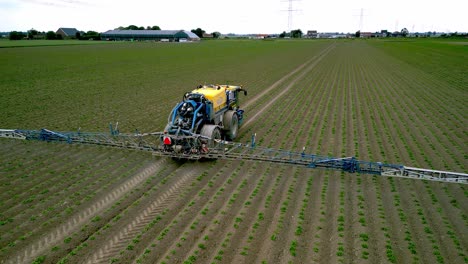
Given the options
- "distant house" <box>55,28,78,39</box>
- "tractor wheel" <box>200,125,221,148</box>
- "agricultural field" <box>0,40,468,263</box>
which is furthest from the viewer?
"distant house" <box>55,28,78,39</box>

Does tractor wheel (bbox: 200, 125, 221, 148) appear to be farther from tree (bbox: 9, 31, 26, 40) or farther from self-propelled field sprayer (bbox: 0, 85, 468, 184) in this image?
tree (bbox: 9, 31, 26, 40)

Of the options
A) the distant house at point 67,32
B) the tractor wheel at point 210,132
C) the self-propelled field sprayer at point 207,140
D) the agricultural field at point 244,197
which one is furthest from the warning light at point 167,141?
A: the distant house at point 67,32

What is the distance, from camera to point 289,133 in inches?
556

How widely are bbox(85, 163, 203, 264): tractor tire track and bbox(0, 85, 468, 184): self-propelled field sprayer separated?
68cm

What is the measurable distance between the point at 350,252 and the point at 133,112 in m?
14.2

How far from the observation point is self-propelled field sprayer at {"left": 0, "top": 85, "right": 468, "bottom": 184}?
934 cm

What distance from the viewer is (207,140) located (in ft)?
34.9

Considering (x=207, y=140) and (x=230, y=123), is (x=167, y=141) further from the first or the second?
(x=230, y=123)

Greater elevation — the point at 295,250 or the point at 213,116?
the point at 213,116

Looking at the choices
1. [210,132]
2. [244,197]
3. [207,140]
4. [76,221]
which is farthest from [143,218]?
[210,132]

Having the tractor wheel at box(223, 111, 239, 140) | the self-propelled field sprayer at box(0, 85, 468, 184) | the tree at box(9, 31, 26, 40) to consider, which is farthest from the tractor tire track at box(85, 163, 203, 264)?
the tree at box(9, 31, 26, 40)

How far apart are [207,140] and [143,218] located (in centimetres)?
366

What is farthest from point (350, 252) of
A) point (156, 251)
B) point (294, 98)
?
point (294, 98)

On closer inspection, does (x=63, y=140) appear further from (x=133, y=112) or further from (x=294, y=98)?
(x=294, y=98)
